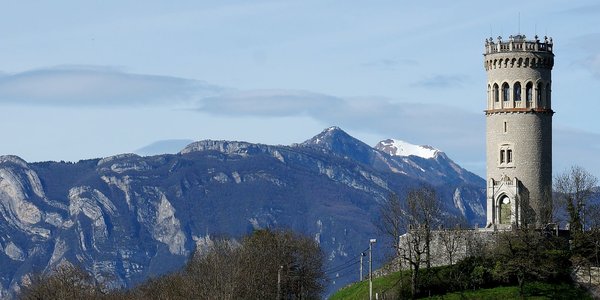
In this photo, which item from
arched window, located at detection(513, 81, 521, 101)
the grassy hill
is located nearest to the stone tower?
arched window, located at detection(513, 81, 521, 101)

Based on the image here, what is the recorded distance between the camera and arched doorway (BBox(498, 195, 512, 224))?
12556 centimetres

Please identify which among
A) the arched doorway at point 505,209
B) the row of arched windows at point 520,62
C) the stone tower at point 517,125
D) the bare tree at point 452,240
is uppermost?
the row of arched windows at point 520,62

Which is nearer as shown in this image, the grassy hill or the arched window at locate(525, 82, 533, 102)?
the grassy hill

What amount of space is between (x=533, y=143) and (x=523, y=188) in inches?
159

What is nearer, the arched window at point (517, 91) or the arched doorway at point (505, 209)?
the arched doorway at point (505, 209)

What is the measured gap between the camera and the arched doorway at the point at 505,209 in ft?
412

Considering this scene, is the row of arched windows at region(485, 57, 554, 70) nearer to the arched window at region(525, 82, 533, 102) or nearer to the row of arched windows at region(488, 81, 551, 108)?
the row of arched windows at region(488, 81, 551, 108)

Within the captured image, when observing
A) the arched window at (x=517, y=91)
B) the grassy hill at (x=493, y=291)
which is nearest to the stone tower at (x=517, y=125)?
the arched window at (x=517, y=91)

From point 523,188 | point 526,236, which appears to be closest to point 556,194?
point 523,188

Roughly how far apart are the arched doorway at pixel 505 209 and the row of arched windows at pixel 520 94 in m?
8.11

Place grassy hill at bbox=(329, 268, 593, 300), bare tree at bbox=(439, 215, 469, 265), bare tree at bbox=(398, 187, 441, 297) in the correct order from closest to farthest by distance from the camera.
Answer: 1. grassy hill at bbox=(329, 268, 593, 300)
2. bare tree at bbox=(398, 187, 441, 297)
3. bare tree at bbox=(439, 215, 469, 265)

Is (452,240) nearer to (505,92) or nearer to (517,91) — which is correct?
(505,92)

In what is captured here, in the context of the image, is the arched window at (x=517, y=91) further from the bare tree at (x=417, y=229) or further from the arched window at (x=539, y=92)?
the bare tree at (x=417, y=229)

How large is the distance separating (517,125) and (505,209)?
7.38m
